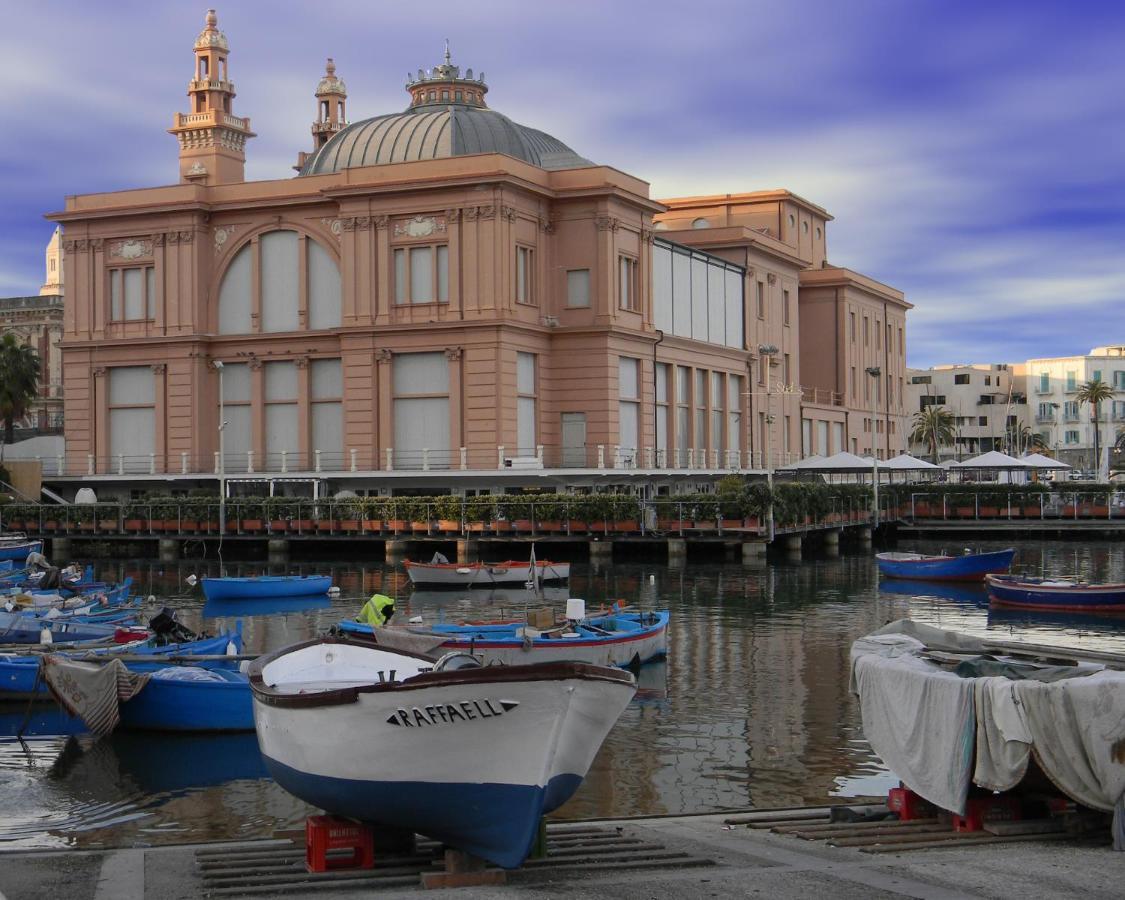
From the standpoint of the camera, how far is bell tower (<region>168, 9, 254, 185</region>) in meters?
103

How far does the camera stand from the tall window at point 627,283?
8169cm

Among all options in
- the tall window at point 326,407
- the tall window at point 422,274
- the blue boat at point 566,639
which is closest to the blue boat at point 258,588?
the blue boat at point 566,639

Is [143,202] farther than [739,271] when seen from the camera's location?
No

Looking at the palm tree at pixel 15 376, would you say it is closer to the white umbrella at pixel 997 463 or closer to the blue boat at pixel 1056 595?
the white umbrella at pixel 997 463

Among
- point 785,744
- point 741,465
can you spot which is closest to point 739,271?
point 741,465

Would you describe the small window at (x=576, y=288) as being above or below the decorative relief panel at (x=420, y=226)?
below

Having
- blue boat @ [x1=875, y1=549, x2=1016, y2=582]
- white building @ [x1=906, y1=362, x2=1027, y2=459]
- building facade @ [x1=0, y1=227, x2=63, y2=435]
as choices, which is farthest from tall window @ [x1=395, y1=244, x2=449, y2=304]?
white building @ [x1=906, y1=362, x2=1027, y2=459]

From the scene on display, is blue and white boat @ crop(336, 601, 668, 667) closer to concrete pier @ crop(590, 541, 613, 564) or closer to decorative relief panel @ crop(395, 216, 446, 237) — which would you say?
concrete pier @ crop(590, 541, 613, 564)

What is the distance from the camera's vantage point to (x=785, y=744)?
26453mm

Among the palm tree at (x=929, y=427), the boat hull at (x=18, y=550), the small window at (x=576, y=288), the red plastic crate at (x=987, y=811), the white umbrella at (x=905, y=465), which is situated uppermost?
the small window at (x=576, y=288)

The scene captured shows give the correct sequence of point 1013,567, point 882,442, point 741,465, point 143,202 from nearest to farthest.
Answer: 1. point 1013,567
2. point 143,202
3. point 741,465
4. point 882,442

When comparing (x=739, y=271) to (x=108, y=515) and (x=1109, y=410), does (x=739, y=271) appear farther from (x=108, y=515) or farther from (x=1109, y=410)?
(x=1109, y=410)

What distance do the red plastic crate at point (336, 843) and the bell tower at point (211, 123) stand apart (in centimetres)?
9078

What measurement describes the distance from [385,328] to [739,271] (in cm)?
3037
